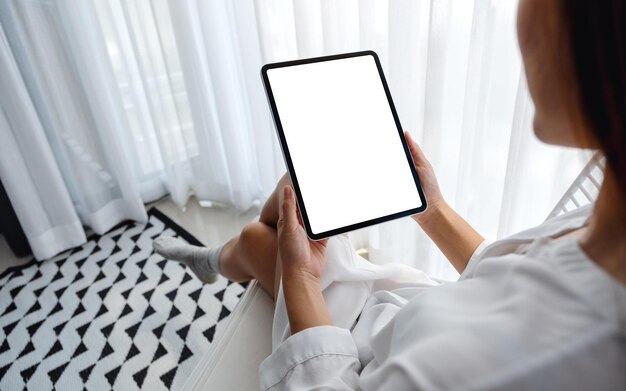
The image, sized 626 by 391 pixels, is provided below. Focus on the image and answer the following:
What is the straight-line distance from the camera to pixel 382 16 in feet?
3.21

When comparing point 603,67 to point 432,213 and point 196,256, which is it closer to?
point 432,213

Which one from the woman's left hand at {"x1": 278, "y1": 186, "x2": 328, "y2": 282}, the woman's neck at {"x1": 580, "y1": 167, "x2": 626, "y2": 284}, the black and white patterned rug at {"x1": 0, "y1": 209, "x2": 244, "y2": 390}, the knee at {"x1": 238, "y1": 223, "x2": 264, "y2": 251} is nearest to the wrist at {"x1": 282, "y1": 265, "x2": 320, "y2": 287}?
the woman's left hand at {"x1": 278, "y1": 186, "x2": 328, "y2": 282}

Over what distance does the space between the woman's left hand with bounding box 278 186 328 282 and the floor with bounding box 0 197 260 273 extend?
0.96 m

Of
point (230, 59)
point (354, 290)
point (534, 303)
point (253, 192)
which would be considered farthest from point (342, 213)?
point (253, 192)

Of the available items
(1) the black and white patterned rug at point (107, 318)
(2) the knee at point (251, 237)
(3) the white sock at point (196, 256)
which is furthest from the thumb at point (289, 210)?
(1) the black and white patterned rug at point (107, 318)

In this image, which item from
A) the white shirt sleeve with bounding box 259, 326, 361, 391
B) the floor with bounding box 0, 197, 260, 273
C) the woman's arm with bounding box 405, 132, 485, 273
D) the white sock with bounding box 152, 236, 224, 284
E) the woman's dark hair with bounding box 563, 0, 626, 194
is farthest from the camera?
the floor with bounding box 0, 197, 260, 273

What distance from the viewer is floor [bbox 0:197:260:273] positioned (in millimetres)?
1581

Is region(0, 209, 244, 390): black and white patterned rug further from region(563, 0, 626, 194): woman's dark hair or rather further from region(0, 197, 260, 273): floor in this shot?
region(563, 0, 626, 194): woman's dark hair

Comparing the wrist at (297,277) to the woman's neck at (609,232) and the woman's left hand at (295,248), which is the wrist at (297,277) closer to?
the woman's left hand at (295,248)

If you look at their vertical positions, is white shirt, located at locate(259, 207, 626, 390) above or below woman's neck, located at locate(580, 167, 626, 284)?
below

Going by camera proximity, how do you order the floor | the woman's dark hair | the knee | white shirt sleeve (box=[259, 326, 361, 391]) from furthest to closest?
the floor, the knee, white shirt sleeve (box=[259, 326, 361, 391]), the woman's dark hair

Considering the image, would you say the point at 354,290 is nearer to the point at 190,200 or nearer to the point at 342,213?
the point at 342,213

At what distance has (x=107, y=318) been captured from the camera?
1287 millimetres

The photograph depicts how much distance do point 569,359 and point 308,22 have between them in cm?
101
